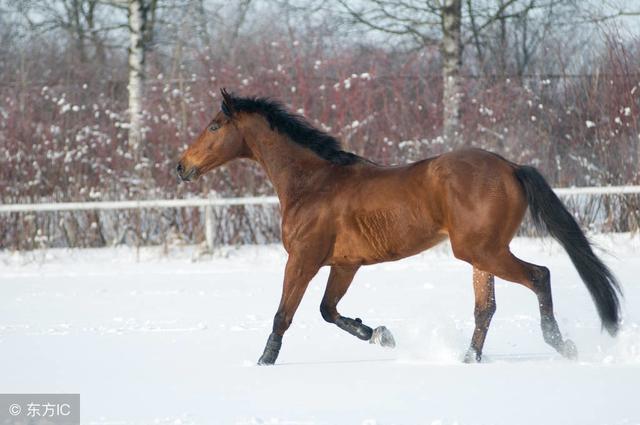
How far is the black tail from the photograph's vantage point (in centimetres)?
604

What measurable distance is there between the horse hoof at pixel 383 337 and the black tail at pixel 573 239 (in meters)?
1.21


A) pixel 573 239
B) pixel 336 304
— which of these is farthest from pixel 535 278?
pixel 336 304

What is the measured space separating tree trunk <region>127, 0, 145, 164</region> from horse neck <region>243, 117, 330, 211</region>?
807cm

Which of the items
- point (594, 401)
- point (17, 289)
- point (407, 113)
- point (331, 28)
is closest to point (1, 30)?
point (331, 28)

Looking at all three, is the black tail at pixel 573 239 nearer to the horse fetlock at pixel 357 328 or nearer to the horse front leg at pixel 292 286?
the horse fetlock at pixel 357 328

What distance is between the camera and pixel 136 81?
15.8m

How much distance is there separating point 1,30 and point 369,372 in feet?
62.9

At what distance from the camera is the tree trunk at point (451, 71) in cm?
1477

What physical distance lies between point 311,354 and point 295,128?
1.60 m

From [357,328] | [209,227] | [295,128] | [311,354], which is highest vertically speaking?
[295,128]

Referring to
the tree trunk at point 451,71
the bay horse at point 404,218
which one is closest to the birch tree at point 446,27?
the tree trunk at point 451,71

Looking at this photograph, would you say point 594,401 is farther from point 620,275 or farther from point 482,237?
point 620,275

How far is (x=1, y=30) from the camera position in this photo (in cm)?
2255

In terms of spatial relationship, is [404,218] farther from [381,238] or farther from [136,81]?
[136,81]
